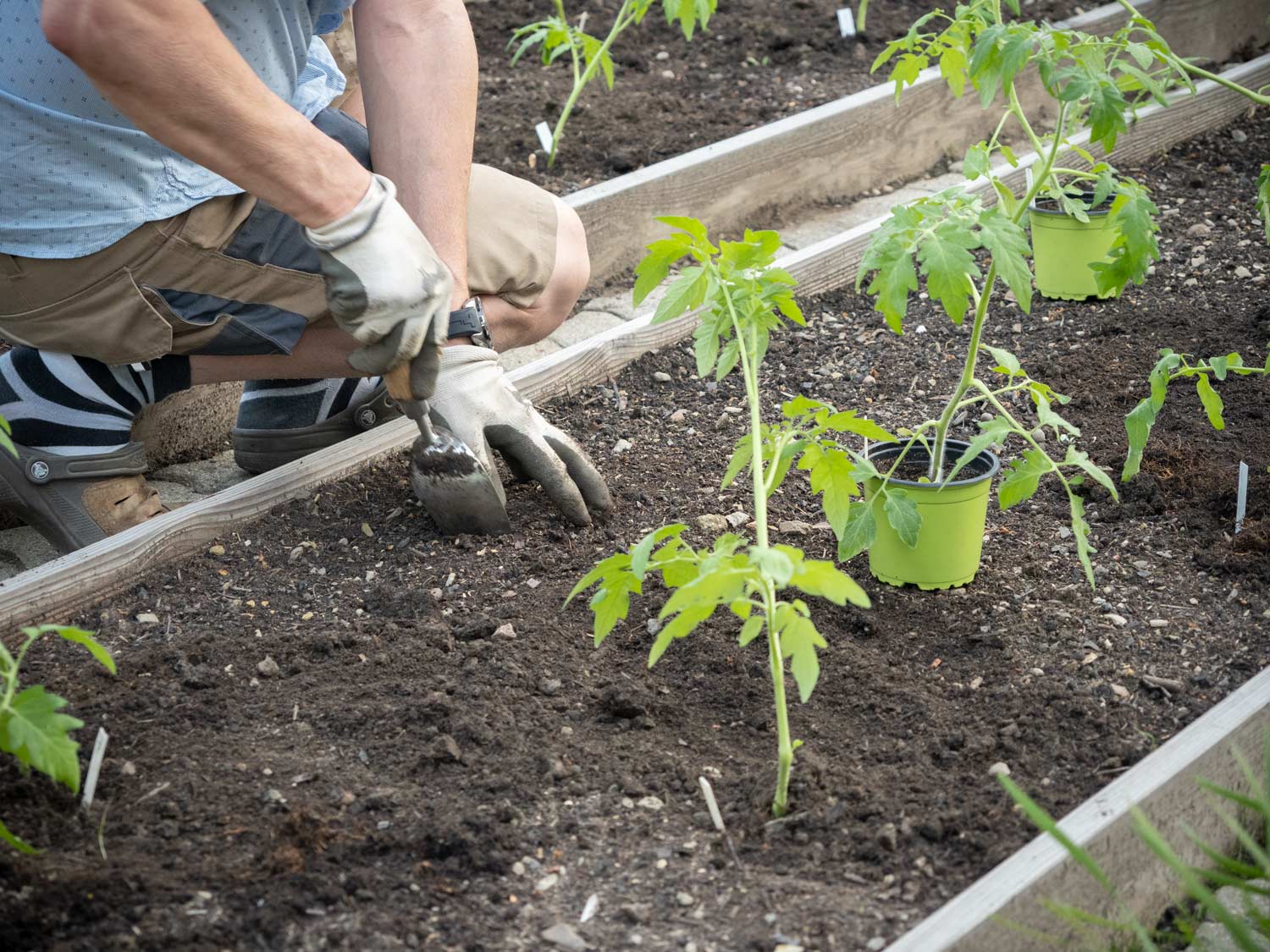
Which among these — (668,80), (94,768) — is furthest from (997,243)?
(668,80)

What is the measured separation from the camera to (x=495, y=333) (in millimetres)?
2695

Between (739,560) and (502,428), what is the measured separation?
955 mm

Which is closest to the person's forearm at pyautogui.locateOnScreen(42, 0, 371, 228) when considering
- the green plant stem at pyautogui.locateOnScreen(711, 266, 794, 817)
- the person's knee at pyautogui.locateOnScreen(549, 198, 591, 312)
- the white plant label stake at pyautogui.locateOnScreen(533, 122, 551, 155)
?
the green plant stem at pyautogui.locateOnScreen(711, 266, 794, 817)

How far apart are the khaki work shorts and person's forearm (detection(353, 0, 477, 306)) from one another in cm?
24

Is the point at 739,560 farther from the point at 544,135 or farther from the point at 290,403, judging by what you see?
the point at 544,135

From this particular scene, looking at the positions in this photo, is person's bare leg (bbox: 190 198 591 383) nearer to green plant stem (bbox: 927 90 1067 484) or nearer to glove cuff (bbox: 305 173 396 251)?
glove cuff (bbox: 305 173 396 251)

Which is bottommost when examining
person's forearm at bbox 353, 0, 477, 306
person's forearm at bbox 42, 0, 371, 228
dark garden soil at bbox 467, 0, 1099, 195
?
dark garden soil at bbox 467, 0, 1099, 195

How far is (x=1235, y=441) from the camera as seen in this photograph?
98.7 inches

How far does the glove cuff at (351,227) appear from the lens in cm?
201

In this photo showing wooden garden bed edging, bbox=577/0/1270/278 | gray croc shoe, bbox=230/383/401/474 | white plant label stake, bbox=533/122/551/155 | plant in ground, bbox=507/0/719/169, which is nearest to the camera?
gray croc shoe, bbox=230/383/401/474

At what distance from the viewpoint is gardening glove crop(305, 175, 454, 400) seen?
2031mm

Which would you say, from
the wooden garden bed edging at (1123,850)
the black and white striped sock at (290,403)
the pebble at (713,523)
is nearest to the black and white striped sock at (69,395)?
the black and white striped sock at (290,403)

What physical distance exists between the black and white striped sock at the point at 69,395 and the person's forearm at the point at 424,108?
22.1 inches

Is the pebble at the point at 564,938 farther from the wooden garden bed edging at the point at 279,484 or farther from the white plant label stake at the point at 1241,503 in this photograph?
the white plant label stake at the point at 1241,503
